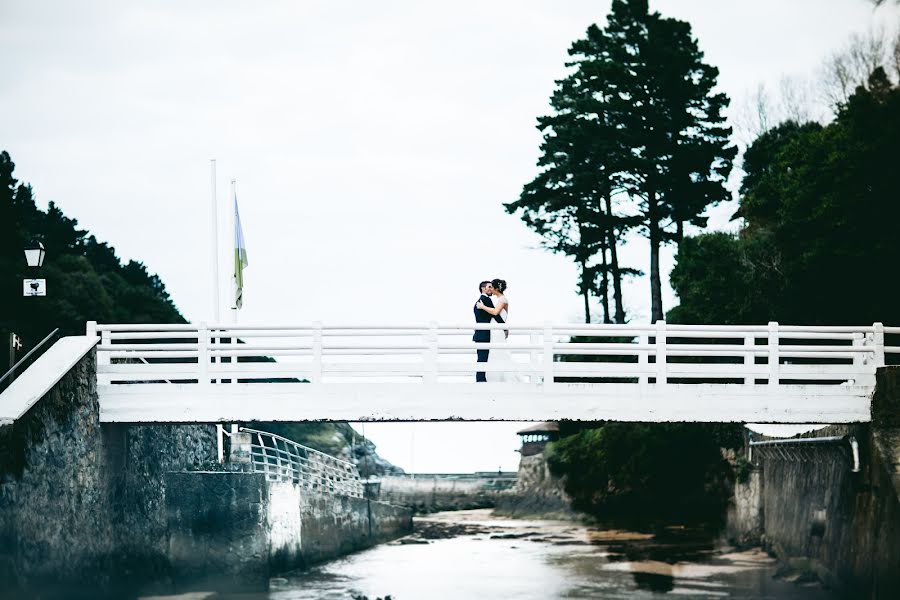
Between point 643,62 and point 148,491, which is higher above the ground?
point 643,62

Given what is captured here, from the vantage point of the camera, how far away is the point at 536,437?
188 feet

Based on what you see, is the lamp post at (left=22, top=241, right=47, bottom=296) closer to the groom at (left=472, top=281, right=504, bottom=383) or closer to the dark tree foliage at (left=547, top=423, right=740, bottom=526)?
the groom at (left=472, top=281, right=504, bottom=383)

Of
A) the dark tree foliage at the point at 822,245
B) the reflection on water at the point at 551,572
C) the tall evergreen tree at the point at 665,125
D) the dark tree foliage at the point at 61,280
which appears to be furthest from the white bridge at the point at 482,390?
the tall evergreen tree at the point at 665,125

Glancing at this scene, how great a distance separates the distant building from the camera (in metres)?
55.9

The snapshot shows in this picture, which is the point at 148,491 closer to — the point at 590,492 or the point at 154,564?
the point at 154,564

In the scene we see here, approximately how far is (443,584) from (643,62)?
922 inches

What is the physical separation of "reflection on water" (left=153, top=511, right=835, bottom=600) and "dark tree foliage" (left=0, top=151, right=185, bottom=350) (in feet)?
35.1

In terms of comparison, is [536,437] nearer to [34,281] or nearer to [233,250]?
[233,250]

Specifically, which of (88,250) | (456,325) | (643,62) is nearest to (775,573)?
(456,325)

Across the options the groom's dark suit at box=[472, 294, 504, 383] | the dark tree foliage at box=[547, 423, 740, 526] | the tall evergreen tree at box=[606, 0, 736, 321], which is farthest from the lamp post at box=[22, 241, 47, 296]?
the tall evergreen tree at box=[606, 0, 736, 321]

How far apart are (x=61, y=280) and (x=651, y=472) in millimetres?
22912

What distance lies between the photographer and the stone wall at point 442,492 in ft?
202

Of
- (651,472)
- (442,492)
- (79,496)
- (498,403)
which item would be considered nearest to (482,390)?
(498,403)

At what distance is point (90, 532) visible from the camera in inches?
653
